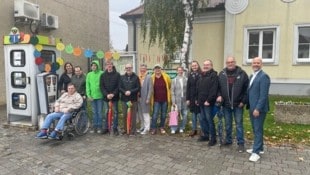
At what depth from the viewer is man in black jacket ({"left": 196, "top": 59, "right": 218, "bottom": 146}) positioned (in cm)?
525

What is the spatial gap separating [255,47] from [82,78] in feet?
27.7

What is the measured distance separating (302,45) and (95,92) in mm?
9284

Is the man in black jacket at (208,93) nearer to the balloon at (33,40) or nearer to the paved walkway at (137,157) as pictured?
the paved walkway at (137,157)

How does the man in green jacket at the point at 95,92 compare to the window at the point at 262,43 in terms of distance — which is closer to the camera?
the man in green jacket at the point at 95,92

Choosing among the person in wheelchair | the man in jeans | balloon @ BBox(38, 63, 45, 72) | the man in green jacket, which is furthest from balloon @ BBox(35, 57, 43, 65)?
the man in jeans

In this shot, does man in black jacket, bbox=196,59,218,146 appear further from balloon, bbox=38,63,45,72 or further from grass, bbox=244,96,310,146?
balloon, bbox=38,63,45,72

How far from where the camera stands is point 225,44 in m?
12.2

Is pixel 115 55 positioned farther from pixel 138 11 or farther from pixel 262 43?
pixel 138 11

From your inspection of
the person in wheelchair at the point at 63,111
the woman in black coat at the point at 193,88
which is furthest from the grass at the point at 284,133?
the person in wheelchair at the point at 63,111

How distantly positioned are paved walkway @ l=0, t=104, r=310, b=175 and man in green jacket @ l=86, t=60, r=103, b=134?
524mm

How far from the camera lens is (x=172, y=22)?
10.3 m

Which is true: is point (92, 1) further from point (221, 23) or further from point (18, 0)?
point (221, 23)

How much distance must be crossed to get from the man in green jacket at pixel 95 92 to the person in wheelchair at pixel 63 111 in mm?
319

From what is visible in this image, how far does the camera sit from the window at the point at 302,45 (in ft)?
37.1
